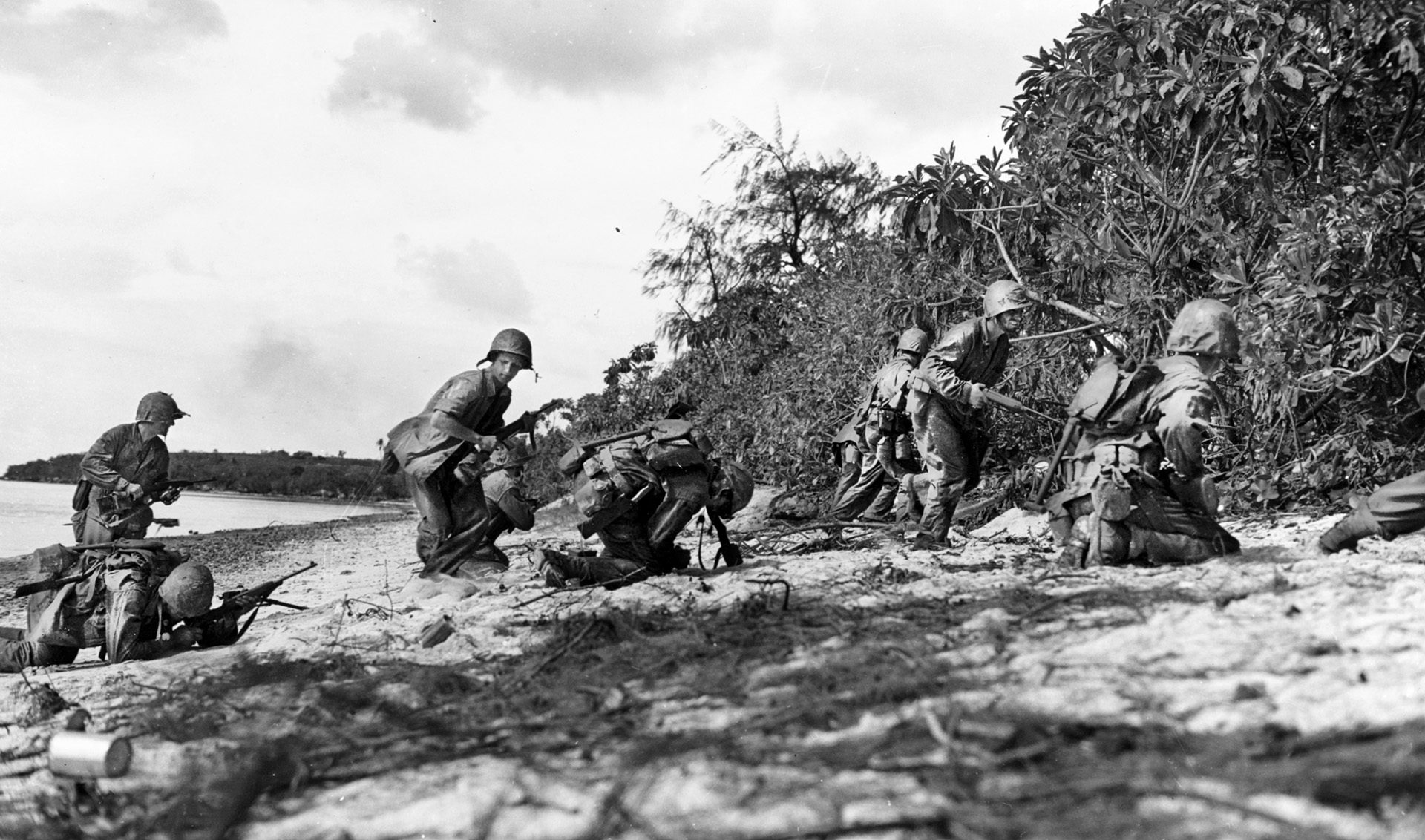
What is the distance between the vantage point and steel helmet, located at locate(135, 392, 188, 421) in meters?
7.32

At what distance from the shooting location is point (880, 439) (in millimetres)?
10453

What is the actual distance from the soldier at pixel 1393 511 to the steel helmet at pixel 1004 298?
3.28 m

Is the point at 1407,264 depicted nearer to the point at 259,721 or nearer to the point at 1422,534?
the point at 1422,534

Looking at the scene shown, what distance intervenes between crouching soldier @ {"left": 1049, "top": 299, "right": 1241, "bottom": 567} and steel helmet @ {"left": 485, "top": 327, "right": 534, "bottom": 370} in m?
3.74

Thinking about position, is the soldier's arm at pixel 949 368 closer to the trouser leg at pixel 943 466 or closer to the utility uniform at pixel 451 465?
the trouser leg at pixel 943 466

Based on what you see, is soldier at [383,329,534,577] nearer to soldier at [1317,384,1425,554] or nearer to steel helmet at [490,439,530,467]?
steel helmet at [490,439,530,467]

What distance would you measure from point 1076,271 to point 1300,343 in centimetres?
312

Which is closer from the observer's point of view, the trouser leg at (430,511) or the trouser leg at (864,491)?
the trouser leg at (430,511)

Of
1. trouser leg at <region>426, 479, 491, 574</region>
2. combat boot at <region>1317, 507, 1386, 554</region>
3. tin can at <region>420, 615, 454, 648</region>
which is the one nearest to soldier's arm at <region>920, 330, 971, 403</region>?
combat boot at <region>1317, 507, 1386, 554</region>

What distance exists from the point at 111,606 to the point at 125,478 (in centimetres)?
84

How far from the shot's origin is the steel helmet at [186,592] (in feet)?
22.9

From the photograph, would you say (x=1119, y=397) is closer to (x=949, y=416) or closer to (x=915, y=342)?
(x=949, y=416)

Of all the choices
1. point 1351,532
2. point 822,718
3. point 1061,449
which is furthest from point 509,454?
point 1351,532

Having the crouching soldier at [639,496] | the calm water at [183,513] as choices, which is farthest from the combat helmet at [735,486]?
the calm water at [183,513]
